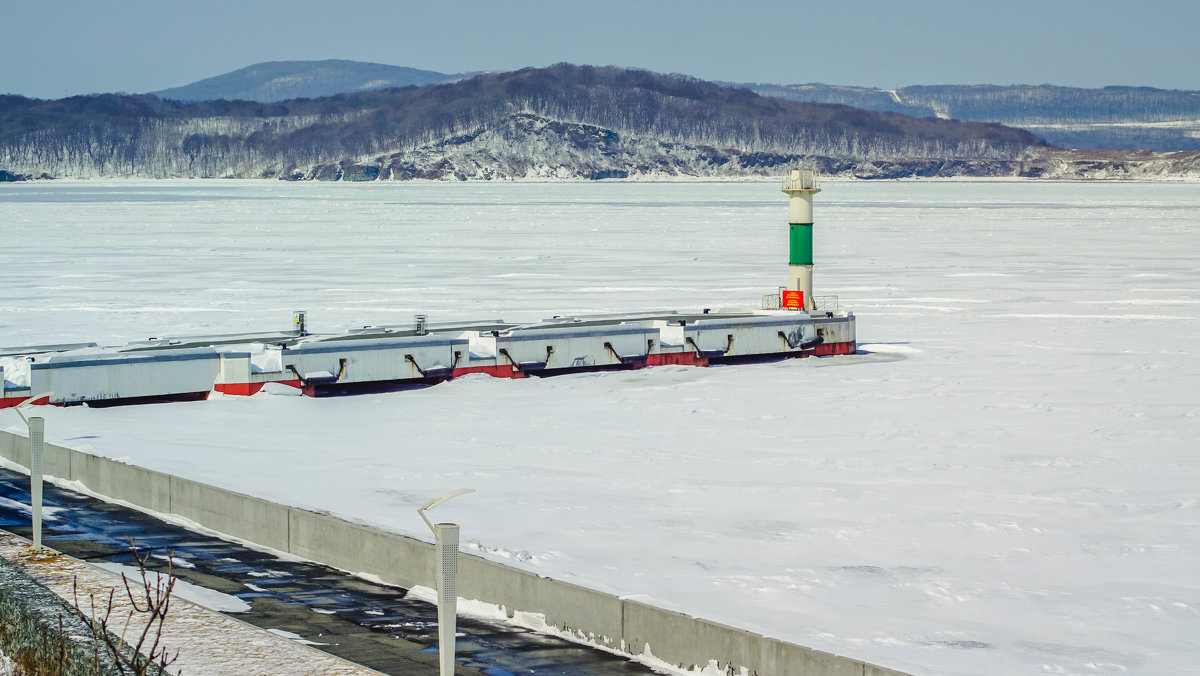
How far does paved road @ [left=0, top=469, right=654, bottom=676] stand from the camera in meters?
9.62

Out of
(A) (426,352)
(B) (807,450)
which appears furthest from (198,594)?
(A) (426,352)

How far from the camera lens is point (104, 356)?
2148cm

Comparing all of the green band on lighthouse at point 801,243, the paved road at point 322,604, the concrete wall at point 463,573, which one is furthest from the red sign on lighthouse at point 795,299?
the paved road at point 322,604

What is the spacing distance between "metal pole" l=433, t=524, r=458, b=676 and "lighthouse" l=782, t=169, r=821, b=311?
2302 centimetres

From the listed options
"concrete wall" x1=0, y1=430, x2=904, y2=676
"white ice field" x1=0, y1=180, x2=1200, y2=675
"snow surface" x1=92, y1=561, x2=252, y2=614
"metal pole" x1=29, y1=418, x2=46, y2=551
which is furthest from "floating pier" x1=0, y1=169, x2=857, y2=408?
"snow surface" x1=92, y1=561, x2=252, y2=614

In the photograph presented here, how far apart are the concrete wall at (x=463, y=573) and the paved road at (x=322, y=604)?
0.65ft

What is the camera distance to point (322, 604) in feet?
35.8

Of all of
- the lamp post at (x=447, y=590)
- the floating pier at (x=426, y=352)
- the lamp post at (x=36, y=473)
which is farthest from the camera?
the floating pier at (x=426, y=352)

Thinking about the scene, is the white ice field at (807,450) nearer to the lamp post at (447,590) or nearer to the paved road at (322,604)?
the paved road at (322,604)

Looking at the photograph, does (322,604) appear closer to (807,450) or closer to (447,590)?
(447,590)

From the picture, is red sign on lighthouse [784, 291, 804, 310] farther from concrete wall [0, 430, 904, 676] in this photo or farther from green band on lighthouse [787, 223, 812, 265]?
concrete wall [0, 430, 904, 676]

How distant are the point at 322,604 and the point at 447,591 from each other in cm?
311

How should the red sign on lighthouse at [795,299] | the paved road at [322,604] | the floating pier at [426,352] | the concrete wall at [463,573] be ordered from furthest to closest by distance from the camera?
the red sign on lighthouse at [795,299]
the floating pier at [426,352]
the paved road at [322,604]
the concrete wall at [463,573]

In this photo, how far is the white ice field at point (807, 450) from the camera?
11.2m
